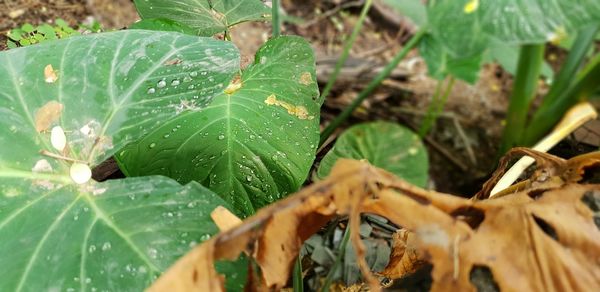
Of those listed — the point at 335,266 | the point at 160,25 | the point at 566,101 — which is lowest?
the point at 566,101

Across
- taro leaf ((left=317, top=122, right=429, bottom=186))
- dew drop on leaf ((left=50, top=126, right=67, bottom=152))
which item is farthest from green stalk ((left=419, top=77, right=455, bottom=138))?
dew drop on leaf ((left=50, top=126, right=67, bottom=152))

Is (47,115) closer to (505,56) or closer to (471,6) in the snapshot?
(471,6)

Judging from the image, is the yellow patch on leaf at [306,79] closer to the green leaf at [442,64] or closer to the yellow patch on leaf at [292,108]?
the yellow patch on leaf at [292,108]

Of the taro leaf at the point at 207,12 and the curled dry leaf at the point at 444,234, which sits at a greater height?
the taro leaf at the point at 207,12

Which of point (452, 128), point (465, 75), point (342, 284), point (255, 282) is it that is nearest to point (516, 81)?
point (465, 75)

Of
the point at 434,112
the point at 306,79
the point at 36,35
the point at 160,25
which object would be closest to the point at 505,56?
the point at 434,112

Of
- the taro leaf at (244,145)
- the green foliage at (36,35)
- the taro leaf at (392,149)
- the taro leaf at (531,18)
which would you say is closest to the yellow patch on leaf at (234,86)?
the taro leaf at (244,145)
